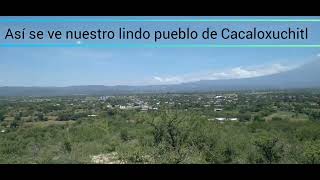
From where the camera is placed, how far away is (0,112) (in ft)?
41.2

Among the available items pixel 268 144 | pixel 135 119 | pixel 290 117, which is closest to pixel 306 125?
pixel 290 117

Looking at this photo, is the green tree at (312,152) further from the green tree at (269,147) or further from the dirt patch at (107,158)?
the dirt patch at (107,158)

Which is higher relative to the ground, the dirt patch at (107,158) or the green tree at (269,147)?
the green tree at (269,147)

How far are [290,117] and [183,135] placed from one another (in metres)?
3.40

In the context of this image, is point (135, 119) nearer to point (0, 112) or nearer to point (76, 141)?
point (76, 141)

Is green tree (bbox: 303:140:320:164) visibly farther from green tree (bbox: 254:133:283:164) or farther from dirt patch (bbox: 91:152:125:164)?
dirt patch (bbox: 91:152:125:164)
